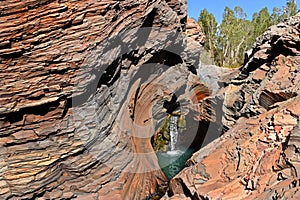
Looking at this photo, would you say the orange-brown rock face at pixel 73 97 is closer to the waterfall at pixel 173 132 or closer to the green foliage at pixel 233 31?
the waterfall at pixel 173 132

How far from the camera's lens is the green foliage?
26781 mm

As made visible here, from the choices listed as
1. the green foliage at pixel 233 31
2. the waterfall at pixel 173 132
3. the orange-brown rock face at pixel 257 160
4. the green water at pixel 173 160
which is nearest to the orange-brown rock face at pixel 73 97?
the green water at pixel 173 160

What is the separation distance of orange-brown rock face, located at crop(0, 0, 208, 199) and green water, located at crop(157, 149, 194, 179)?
7.55ft

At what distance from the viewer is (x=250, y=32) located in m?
27.9

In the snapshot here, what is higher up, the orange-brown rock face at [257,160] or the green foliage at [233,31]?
the green foliage at [233,31]

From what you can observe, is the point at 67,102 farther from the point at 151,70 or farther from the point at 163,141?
the point at 163,141

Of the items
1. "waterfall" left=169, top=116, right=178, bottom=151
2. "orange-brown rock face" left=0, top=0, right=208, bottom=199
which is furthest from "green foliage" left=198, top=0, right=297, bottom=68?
"orange-brown rock face" left=0, top=0, right=208, bottom=199

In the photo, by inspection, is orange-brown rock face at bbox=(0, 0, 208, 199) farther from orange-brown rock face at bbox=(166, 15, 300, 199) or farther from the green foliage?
the green foliage

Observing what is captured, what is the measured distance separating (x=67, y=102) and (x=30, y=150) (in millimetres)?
1323

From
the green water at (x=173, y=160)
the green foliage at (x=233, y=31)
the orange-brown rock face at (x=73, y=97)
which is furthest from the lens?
the green foliage at (x=233, y=31)

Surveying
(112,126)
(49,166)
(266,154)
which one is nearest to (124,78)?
(112,126)

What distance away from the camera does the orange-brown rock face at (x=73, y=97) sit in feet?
20.1

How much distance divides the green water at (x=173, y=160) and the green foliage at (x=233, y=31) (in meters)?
14.1

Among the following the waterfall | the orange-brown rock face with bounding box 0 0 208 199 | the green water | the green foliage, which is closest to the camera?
the orange-brown rock face with bounding box 0 0 208 199
